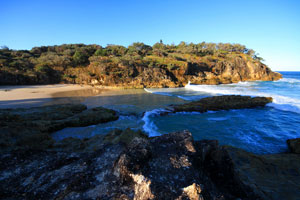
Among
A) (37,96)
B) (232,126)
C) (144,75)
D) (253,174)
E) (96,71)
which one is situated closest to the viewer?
(253,174)

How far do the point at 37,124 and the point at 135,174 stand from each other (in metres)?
6.91

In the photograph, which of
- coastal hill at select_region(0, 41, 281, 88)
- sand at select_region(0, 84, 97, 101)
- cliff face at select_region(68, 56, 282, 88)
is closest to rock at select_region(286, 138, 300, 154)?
Answer: sand at select_region(0, 84, 97, 101)

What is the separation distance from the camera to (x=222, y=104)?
11.8m

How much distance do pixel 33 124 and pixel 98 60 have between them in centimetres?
2747

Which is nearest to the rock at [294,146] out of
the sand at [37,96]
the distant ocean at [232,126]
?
the distant ocean at [232,126]

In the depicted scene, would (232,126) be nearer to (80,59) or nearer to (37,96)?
(37,96)

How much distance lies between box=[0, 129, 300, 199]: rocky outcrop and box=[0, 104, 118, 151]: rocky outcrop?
6.45 ft

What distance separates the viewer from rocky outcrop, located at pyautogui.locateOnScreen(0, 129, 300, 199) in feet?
5.44

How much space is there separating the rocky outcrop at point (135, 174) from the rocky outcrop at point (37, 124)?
77.4 inches

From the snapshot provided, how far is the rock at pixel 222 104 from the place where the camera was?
10.8 metres

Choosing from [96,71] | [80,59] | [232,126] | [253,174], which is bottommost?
[232,126]

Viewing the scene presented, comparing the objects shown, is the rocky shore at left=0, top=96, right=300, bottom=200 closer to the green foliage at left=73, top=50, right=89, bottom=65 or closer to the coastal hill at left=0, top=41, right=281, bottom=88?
the coastal hill at left=0, top=41, right=281, bottom=88

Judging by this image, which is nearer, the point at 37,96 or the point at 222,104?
the point at 222,104

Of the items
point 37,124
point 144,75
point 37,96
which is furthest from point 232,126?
point 144,75
